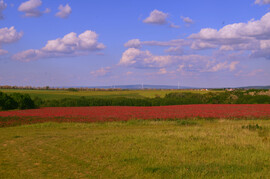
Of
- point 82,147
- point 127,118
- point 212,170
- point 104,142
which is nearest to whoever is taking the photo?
point 212,170

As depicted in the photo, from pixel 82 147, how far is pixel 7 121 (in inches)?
554

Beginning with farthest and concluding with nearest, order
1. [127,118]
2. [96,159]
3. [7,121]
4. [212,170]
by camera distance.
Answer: [127,118] → [7,121] → [96,159] → [212,170]

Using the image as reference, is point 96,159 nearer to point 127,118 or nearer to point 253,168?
point 253,168

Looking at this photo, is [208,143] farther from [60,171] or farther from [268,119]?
[268,119]

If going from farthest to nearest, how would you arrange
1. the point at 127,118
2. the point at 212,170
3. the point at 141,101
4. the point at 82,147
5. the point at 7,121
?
the point at 141,101
the point at 127,118
the point at 7,121
the point at 82,147
the point at 212,170

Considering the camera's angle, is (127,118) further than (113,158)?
Yes

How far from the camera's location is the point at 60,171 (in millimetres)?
9414

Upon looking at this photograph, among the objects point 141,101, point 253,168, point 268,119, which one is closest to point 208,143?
point 253,168

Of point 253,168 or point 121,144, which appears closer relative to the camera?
point 253,168

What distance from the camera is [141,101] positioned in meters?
53.3

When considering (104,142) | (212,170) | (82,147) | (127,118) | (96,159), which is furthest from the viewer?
(127,118)

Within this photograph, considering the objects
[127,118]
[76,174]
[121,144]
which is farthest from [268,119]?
[76,174]

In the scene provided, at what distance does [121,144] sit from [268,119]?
61.9 ft

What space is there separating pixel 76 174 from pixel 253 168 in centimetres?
565
